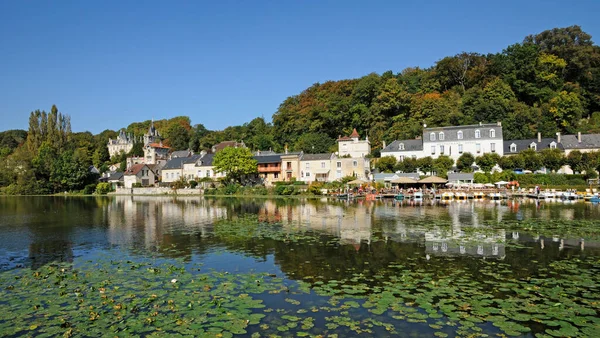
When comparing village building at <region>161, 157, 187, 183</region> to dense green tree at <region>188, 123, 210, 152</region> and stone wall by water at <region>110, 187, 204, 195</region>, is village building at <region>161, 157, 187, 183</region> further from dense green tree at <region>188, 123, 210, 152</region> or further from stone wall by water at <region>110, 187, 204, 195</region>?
dense green tree at <region>188, 123, 210, 152</region>

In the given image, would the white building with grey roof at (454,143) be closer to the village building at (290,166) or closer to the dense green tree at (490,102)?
the dense green tree at (490,102)

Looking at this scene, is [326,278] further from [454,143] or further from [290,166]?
[290,166]

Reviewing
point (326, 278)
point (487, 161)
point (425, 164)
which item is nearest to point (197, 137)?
point (425, 164)

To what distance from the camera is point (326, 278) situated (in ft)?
41.8

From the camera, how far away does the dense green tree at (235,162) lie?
210ft

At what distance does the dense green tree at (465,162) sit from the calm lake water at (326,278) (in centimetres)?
3121

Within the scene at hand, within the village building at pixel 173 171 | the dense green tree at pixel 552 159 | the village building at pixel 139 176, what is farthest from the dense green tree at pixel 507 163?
the village building at pixel 139 176

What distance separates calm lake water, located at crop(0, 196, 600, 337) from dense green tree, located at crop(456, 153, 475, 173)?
31.2 meters

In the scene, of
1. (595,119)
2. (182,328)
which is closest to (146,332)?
(182,328)

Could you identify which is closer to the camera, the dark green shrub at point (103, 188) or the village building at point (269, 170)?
the village building at point (269, 170)

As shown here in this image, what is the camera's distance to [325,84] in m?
95.8

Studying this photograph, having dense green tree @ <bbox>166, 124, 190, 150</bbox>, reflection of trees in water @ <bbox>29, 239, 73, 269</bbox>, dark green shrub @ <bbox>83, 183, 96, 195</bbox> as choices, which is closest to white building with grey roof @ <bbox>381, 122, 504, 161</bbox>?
reflection of trees in water @ <bbox>29, 239, 73, 269</bbox>

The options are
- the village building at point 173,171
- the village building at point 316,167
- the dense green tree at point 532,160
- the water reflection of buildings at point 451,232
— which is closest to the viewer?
the water reflection of buildings at point 451,232

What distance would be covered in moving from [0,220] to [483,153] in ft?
174
